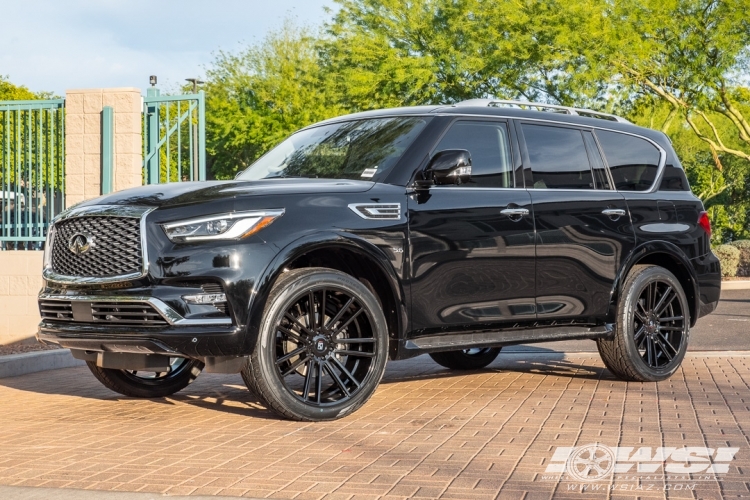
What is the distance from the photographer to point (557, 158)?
26.8 feet

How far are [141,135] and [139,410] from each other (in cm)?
686

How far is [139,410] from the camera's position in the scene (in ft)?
24.1

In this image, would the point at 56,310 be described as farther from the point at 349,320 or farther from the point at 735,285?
the point at 735,285

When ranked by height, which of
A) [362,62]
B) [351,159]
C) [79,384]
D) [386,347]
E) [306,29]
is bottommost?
[79,384]

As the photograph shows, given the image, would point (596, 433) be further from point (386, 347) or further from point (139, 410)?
point (139, 410)

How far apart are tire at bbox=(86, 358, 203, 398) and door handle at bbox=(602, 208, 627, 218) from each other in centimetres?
328

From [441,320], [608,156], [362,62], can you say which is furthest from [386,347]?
[362,62]

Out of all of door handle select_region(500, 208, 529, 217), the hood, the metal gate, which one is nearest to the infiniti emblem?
the hood

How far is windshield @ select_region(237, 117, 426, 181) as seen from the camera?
7215 millimetres

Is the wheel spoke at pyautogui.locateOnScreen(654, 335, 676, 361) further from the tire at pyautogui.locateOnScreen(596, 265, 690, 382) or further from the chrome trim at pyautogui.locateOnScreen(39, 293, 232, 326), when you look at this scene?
the chrome trim at pyautogui.locateOnScreen(39, 293, 232, 326)

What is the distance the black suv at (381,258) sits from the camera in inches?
244

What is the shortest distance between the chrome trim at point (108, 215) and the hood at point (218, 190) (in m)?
0.06

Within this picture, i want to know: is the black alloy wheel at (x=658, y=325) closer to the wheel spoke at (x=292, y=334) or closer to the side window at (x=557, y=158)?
the side window at (x=557, y=158)

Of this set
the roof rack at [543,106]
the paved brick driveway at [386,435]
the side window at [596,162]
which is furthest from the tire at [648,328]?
the roof rack at [543,106]
